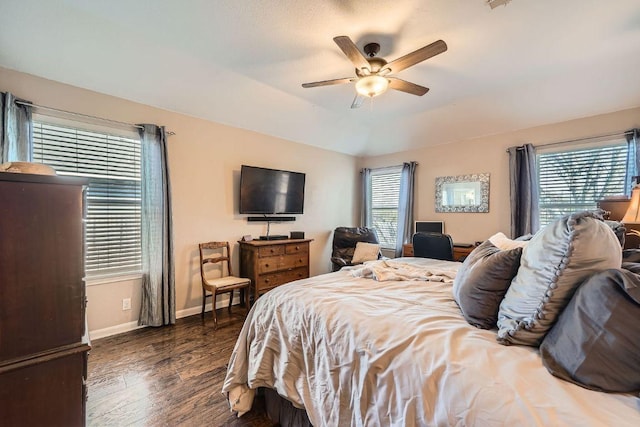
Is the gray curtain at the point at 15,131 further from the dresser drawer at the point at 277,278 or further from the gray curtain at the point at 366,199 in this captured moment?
the gray curtain at the point at 366,199

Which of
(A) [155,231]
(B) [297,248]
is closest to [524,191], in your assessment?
(B) [297,248]

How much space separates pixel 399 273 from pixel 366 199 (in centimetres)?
344

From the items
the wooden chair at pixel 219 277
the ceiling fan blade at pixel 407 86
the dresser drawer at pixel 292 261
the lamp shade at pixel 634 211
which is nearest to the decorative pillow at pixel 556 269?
the ceiling fan blade at pixel 407 86

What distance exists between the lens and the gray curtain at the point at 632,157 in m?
2.89

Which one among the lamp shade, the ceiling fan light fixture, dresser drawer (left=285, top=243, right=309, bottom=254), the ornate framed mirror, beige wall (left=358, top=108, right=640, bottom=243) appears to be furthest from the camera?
the ornate framed mirror

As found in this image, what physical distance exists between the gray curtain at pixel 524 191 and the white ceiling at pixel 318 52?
42 centimetres

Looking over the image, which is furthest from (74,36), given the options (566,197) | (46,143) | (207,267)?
(566,197)

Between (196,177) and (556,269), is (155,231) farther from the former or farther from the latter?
(556,269)

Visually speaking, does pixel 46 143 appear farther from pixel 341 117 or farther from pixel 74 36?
pixel 341 117

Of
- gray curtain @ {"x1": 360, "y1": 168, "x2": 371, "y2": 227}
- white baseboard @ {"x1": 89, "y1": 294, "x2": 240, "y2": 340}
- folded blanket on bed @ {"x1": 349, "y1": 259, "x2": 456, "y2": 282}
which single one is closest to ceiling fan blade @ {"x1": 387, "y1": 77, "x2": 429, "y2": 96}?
folded blanket on bed @ {"x1": 349, "y1": 259, "x2": 456, "y2": 282}

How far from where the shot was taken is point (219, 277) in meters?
3.57

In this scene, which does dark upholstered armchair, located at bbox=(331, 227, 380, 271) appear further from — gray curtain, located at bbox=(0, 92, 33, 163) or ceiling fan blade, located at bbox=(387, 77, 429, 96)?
gray curtain, located at bbox=(0, 92, 33, 163)

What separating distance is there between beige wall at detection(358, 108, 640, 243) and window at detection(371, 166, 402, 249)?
1.31 ft

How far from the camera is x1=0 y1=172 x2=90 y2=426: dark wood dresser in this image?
958 millimetres
